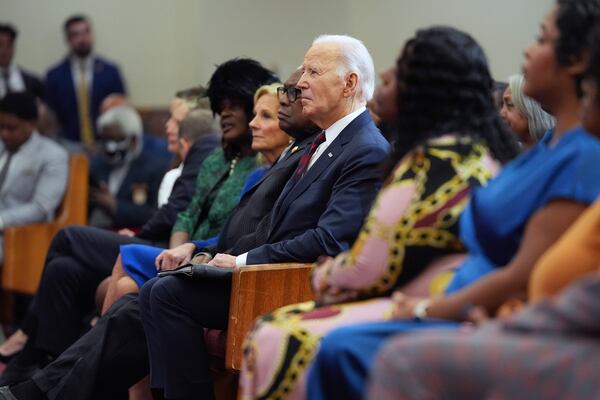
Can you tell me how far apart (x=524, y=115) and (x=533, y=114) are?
4 cm

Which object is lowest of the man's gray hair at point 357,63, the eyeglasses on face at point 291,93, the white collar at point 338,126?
the white collar at point 338,126

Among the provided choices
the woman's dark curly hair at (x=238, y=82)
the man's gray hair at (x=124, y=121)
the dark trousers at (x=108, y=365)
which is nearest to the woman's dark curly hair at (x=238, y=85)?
the woman's dark curly hair at (x=238, y=82)

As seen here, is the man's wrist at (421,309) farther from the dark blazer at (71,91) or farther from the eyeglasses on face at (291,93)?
the dark blazer at (71,91)

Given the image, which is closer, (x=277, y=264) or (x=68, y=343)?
(x=277, y=264)

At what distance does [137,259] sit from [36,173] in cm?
215

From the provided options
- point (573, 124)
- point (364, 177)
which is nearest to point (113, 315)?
point (364, 177)

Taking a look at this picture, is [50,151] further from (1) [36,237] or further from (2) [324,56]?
(2) [324,56]

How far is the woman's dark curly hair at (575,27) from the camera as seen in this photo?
7.98 feet

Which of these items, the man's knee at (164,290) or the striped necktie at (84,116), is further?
the striped necktie at (84,116)

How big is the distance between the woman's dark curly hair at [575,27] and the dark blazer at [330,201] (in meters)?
1.02

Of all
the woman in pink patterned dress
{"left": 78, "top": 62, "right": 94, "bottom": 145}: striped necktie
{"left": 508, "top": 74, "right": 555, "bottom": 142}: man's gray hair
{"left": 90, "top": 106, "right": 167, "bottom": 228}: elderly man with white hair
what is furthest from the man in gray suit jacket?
the woman in pink patterned dress

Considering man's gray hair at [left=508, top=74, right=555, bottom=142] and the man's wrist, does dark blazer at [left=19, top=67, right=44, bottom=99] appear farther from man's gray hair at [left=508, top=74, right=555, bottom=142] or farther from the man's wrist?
the man's wrist

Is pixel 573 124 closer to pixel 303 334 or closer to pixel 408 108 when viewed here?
pixel 408 108

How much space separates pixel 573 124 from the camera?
2.50 m
